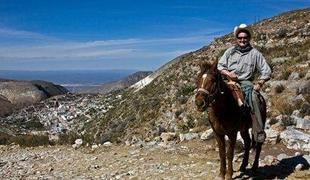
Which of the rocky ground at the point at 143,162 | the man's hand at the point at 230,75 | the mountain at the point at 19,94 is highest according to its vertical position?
the man's hand at the point at 230,75

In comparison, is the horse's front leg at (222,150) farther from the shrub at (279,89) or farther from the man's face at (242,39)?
the shrub at (279,89)

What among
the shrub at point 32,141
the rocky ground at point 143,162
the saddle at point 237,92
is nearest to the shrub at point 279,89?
the rocky ground at point 143,162

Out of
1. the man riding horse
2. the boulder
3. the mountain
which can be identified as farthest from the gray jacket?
the mountain

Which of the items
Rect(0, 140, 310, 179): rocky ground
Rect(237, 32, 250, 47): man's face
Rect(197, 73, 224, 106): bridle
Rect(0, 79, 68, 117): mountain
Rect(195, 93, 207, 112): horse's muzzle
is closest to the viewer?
Rect(195, 93, 207, 112): horse's muzzle

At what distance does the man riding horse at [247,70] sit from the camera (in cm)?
1045

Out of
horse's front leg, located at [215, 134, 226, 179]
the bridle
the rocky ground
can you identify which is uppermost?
the bridle

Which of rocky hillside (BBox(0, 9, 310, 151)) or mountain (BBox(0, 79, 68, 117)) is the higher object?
rocky hillside (BBox(0, 9, 310, 151))

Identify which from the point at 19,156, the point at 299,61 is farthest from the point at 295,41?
the point at 19,156

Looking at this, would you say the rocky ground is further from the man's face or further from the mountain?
the mountain

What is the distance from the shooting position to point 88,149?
17.6 meters

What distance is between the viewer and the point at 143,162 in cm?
1416

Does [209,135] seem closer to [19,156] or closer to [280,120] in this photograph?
[280,120]

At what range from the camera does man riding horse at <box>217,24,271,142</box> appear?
34.3 feet

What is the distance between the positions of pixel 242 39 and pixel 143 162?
5108mm
